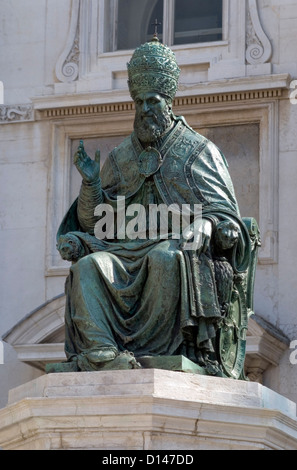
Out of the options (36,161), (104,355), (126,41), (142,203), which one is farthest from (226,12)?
(104,355)

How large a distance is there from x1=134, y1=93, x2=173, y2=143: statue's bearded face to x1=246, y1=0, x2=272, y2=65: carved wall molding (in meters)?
5.08

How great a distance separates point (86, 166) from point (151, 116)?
1.71 ft

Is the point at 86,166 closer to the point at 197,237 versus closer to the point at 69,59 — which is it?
the point at 197,237

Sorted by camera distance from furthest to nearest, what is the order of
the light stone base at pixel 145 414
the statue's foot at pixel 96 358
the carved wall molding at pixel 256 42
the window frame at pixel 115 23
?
the window frame at pixel 115 23 → the carved wall molding at pixel 256 42 → the statue's foot at pixel 96 358 → the light stone base at pixel 145 414

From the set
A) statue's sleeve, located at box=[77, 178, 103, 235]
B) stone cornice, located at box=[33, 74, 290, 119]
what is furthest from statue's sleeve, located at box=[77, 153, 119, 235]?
stone cornice, located at box=[33, 74, 290, 119]

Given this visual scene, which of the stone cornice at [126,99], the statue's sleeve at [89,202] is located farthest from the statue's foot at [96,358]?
the stone cornice at [126,99]

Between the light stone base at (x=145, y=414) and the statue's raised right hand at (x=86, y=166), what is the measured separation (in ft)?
4.73

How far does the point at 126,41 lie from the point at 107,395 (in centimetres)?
747

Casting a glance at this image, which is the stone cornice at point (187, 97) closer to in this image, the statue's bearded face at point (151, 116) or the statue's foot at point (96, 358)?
the statue's bearded face at point (151, 116)

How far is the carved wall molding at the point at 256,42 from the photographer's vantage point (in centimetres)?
1591

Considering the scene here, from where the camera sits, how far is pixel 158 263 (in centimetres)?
1023

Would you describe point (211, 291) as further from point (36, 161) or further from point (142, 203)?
point (36, 161)
